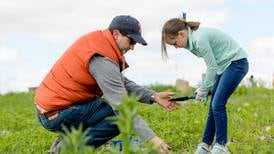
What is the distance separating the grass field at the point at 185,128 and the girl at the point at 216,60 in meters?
0.33

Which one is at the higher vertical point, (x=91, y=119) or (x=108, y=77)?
(x=108, y=77)

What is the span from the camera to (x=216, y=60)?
17.8 ft

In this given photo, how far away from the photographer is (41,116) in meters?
4.98

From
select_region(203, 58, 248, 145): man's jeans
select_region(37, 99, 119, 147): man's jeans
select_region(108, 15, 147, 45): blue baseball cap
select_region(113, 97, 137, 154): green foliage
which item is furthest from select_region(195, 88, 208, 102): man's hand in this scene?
select_region(113, 97, 137, 154): green foliage

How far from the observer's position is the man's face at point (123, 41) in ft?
14.8

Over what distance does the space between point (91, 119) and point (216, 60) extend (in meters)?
1.27

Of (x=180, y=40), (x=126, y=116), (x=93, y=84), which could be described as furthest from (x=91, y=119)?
(x=126, y=116)

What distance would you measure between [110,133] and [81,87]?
0.52 metres

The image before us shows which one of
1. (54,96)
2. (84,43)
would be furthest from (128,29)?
(54,96)

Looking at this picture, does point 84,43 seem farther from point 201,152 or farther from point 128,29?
point 201,152

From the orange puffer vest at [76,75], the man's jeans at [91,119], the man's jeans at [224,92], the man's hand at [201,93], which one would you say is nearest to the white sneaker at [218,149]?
the man's jeans at [224,92]

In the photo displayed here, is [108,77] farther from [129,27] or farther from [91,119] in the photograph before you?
[91,119]

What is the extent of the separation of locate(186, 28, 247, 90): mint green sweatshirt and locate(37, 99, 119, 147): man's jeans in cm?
94

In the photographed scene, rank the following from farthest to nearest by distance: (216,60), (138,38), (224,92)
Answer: (216,60) → (224,92) → (138,38)
